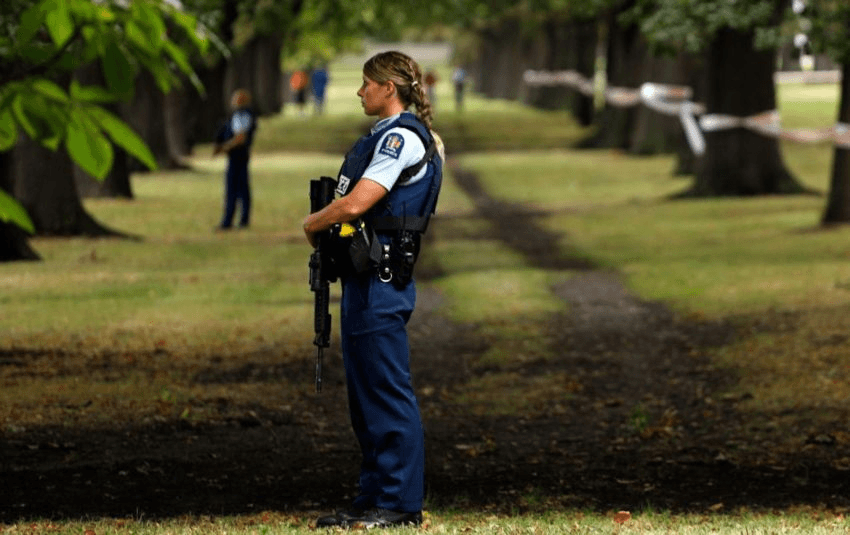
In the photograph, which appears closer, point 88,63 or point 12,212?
point 88,63

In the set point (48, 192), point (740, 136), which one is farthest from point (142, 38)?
point (740, 136)

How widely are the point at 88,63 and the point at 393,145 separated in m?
1.20

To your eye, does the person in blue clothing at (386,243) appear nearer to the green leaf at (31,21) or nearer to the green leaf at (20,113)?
the green leaf at (20,113)

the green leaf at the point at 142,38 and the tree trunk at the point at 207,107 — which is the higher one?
the green leaf at the point at 142,38

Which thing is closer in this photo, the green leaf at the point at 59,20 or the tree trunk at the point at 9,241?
the green leaf at the point at 59,20

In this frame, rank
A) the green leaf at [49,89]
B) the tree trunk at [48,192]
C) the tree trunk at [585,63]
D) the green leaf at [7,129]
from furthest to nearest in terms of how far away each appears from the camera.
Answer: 1. the tree trunk at [585,63]
2. the tree trunk at [48,192]
3. the green leaf at [7,129]
4. the green leaf at [49,89]

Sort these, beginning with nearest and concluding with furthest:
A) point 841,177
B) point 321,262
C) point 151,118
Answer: point 321,262 → point 841,177 → point 151,118

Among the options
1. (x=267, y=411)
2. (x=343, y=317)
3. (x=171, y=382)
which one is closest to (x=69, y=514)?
(x=343, y=317)

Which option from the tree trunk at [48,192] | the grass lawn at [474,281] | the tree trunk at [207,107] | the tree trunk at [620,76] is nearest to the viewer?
the grass lawn at [474,281]

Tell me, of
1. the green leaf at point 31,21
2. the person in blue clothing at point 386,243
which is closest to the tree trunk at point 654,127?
the person in blue clothing at point 386,243

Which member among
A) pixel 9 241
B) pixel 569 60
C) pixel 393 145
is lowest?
pixel 569 60

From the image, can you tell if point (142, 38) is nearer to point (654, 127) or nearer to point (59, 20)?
point (59, 20)

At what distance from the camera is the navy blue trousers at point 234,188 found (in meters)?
24.7

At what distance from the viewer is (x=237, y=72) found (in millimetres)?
59062
